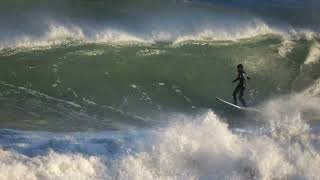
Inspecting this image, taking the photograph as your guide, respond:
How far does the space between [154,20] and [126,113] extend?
19.7 ft

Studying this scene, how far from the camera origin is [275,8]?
22859 millimetres

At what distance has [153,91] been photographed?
14.3m

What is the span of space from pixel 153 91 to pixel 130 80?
694 millimetres

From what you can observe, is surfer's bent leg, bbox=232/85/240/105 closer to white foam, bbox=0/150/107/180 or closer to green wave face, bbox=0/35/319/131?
green wave face, bbox=0/35/319/131

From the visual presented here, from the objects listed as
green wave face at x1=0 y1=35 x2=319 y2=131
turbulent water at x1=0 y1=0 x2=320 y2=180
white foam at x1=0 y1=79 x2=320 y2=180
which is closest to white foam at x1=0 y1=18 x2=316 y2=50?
turbulent water at x1=0 y1=0 x2=320 y2=180

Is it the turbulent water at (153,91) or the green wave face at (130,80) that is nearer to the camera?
the turbulent water at (153,91)

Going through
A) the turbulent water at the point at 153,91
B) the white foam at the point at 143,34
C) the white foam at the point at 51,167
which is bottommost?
the white foam at the point at 51,167

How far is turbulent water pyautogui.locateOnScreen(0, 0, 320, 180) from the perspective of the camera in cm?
1080

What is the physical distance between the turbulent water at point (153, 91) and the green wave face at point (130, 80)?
32 mm

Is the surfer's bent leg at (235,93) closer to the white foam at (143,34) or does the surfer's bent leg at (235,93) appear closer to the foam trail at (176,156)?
the foam trail at (176,156)

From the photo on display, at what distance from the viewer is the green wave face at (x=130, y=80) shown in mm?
12633

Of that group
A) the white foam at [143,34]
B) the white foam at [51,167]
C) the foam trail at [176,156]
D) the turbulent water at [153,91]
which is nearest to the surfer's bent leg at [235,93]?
the turbulent water at [153,91]

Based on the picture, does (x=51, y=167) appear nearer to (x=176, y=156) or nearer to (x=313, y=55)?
(x=176, y=156)

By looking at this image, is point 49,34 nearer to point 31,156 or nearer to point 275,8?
point 31,156
